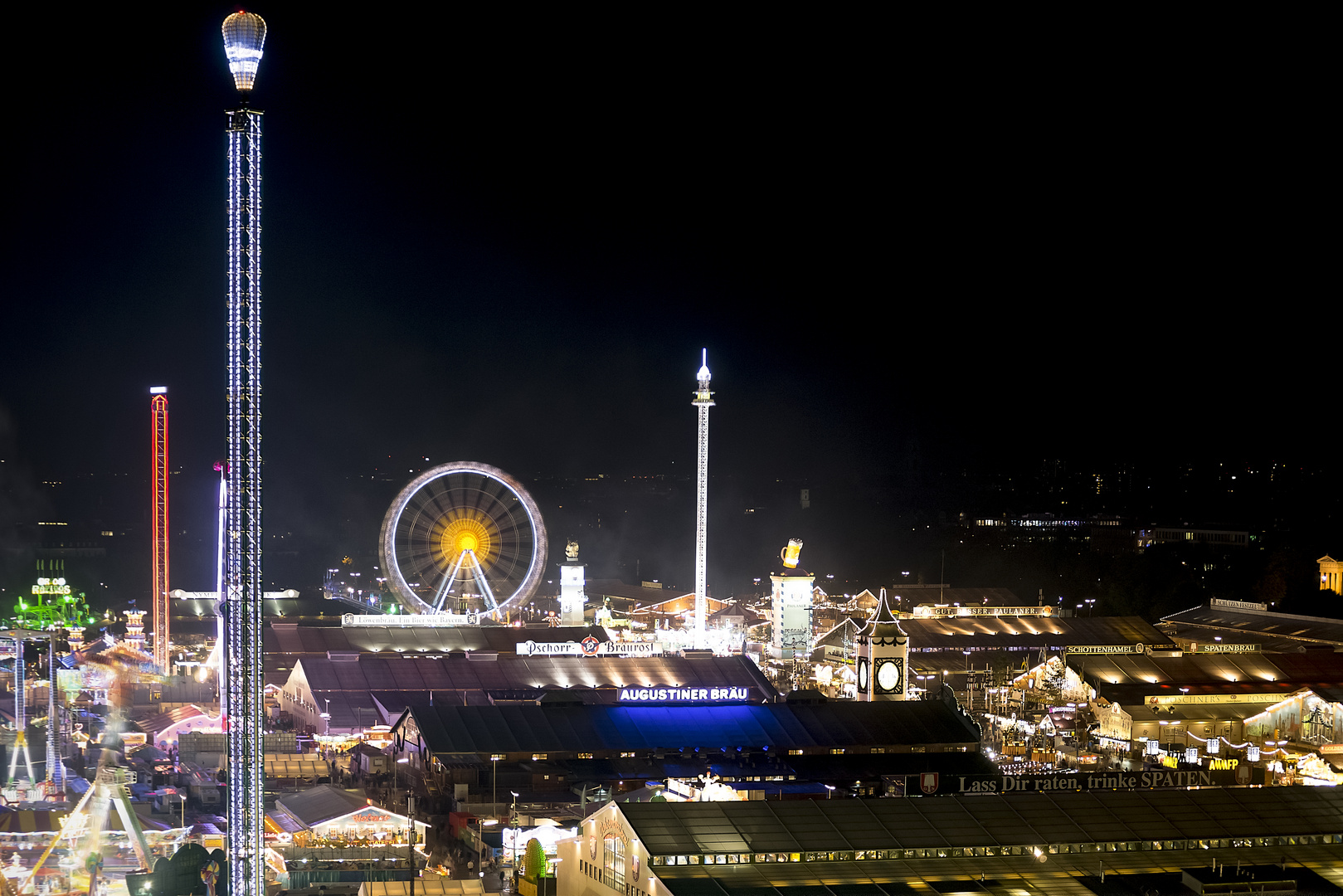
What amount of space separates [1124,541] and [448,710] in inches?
3356

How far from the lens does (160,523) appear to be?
57438 mm

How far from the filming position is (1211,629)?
6531 centimetres

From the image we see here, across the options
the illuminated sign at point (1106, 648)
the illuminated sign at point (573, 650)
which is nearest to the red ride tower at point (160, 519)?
the illuminated sign at point (573, 650)

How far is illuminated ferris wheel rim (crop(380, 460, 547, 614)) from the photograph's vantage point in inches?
2244

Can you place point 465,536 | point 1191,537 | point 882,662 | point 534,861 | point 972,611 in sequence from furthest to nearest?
1. point 1191,537
2. point 972,611
3. point 465,536
4. point 882,662
5. point 534,861

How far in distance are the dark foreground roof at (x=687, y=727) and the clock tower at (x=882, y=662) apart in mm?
3065

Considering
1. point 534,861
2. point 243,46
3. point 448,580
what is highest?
point 243,46

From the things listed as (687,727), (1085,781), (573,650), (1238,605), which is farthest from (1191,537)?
(1085,781)

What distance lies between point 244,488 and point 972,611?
50210mm

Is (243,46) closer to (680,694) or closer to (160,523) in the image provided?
(680,694)

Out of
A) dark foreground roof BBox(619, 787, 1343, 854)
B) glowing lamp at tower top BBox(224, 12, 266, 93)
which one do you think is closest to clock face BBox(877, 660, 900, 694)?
dark foreground roof BBox(619, 787, 1343, 854)

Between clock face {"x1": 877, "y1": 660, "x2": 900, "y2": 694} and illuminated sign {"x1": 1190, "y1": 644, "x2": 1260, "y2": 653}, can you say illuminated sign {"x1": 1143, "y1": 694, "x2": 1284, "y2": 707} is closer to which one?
illuminated sign {"x1": 1190, "y1": 644, "x2": 1260, "y2": 653}

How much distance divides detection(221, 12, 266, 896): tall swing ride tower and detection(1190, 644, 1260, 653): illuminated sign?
42.1 meters

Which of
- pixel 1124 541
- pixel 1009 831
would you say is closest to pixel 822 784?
pixel 1009 831
